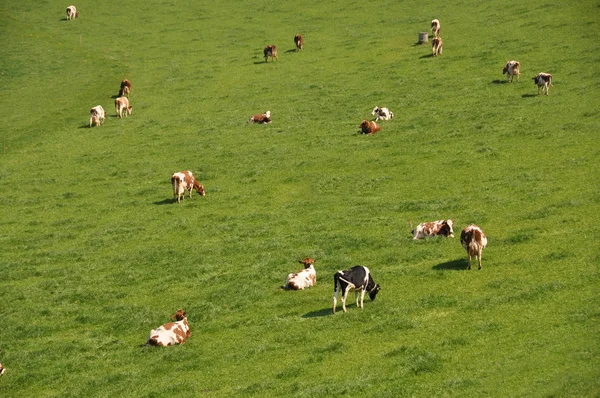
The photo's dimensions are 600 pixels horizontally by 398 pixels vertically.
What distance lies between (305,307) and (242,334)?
233 cm

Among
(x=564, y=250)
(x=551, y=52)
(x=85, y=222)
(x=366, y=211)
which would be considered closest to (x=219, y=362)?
(x=564, y=250)

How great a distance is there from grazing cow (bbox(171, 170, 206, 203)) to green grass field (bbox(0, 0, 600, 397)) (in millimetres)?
704

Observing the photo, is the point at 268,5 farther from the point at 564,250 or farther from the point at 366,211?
the point at 564,250

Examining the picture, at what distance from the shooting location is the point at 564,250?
85.8ft

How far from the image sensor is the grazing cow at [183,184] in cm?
3862

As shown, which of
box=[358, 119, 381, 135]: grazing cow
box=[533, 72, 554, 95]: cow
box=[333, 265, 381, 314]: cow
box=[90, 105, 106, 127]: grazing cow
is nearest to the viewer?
box=[333, 265, 381, 314]: cow

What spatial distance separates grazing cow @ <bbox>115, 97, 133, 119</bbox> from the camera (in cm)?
5550

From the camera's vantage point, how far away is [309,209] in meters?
35.7

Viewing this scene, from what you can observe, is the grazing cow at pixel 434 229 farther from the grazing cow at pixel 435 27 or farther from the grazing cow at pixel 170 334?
the grazing cow at pixel 435 27

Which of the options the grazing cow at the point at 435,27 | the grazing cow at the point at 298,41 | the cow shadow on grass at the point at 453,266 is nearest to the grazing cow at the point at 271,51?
the grazing cow at the point at 298,41

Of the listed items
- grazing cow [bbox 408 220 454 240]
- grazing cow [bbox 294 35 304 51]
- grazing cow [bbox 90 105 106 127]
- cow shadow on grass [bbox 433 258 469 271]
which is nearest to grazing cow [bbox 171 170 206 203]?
grazing cow [bbox 408 220 454 240]

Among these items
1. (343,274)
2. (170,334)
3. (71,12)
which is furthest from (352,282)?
(71,12)

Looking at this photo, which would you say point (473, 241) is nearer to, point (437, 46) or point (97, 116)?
point (97, 116)

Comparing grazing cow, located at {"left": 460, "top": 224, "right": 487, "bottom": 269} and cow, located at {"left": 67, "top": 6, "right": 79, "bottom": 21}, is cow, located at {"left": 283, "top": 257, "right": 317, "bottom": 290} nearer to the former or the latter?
grazing cow, located at {"left": 460, "top": 224, "right": 487, "bottom": 269}
